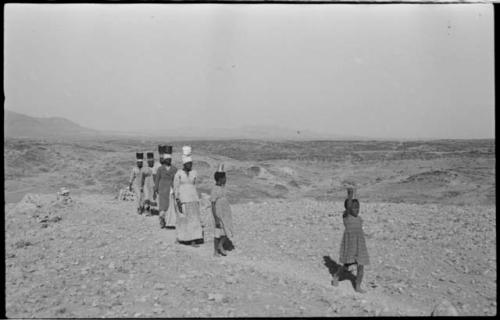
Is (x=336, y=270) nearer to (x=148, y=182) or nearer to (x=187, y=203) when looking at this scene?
(x=187, y=203)

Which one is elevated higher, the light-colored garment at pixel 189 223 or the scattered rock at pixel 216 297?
the light-colored garment at pixel 189 223

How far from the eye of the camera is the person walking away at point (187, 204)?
7.14 meters

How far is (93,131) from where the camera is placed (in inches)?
2318

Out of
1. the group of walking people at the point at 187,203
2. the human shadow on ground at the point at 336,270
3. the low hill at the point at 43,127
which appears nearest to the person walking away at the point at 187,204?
the group of walking people at the point at 187,203

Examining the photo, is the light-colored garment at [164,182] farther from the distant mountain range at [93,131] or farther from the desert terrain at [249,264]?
the distant mountain range at [93,131]

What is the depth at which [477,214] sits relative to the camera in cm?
912

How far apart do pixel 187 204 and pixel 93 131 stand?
54.9 metres

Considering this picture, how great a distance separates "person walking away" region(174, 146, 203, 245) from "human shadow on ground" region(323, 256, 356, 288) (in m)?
1.90

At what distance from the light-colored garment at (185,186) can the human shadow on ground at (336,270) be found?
2.09m

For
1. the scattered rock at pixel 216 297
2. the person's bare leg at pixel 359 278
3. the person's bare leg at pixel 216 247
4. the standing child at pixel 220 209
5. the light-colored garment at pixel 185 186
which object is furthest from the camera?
the light-colored garment at pixel 185 186

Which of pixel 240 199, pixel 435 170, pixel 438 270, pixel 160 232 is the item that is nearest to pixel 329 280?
pixel 438 270

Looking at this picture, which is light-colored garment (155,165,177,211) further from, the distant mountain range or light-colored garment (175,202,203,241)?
the distant mountain range

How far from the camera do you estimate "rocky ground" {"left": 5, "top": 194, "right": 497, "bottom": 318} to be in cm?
522

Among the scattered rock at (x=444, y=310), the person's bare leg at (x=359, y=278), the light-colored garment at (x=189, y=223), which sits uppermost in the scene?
the light-colored garment at (x=189, y=223)
